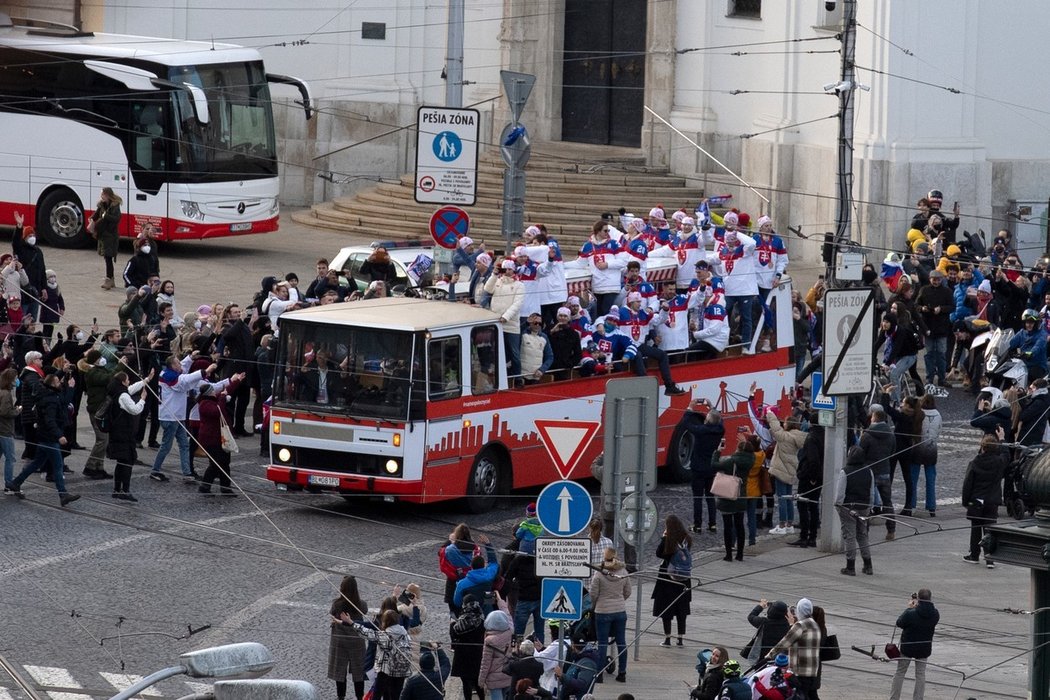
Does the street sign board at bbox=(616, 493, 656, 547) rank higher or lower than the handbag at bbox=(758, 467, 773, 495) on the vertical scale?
higher

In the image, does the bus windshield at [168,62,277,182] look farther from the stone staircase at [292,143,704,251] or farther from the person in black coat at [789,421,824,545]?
the person in black coat at [789,421,824,545]

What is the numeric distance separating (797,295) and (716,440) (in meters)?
5.51

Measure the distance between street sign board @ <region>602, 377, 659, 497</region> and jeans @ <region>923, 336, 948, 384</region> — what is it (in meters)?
12.2

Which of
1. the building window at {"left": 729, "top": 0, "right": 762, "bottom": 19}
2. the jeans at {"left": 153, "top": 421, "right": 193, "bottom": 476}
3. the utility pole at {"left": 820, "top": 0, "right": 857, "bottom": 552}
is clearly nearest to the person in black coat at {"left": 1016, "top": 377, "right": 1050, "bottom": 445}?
the utility pole at {"left": 820, "top": 0, "right": 857, "bottom": 552}

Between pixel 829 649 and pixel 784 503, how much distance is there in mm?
5714

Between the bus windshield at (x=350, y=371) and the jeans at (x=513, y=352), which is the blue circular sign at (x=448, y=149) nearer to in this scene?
the jeans at (x=513, y=352)

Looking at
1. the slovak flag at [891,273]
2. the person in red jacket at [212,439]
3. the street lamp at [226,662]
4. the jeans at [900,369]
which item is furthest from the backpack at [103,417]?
the street lamp at [226,662]

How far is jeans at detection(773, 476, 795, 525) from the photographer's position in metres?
21.8

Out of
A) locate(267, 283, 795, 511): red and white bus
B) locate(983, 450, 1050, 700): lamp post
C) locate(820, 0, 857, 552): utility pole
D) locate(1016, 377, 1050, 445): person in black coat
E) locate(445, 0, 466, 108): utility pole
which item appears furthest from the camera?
locate(445, 0, 466, 108): utility pole

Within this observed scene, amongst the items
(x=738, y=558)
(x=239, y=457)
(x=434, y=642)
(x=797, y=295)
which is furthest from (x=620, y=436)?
(x=797, y=295)

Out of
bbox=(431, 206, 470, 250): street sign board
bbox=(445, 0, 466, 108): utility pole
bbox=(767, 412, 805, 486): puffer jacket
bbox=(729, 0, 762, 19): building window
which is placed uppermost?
bbox=(729, 0, 762, 19): building window

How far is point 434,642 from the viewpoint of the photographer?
1620 cm

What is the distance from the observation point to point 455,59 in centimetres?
2678

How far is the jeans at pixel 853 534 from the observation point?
66.1ft
